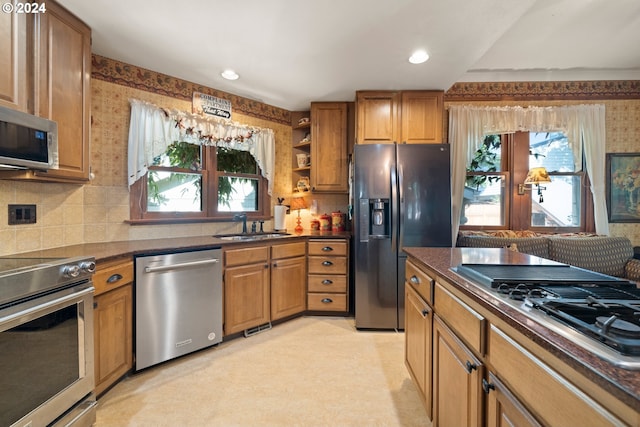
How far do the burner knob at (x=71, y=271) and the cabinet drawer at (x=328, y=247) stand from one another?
2.02 metres

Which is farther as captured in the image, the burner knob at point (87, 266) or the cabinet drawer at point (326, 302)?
the cabinet drawer at point (326, 302)

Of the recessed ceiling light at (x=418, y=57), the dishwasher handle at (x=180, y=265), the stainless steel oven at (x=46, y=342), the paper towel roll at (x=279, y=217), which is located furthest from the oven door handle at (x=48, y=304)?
the recessed ceiling light at (x=418, y=57)

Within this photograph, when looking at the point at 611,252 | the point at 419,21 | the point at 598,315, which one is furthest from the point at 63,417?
the point at 611,252

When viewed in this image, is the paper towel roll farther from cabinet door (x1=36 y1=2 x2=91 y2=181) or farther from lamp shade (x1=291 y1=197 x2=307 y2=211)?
cabinet door (x1=36 y1=2 x2=91 y2=181)

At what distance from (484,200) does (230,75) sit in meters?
3.20

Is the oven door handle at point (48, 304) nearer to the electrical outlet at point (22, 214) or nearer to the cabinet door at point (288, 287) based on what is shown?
the electrical outlet at point (22, 214)

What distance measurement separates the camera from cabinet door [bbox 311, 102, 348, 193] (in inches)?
134

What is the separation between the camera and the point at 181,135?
2748 millimetres

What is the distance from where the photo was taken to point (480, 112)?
131 inches

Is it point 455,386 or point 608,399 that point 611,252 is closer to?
point 455,386

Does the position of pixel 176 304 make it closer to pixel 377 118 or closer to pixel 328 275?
pixel 328 275

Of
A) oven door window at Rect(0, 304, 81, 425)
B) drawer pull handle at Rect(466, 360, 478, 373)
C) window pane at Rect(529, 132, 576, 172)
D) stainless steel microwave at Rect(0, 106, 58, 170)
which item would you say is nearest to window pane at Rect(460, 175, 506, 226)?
window pane at Rect(529, 132, 576, 172)

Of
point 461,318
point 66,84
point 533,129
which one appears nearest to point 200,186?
point 66,84

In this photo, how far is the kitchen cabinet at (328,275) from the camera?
3.09 m
